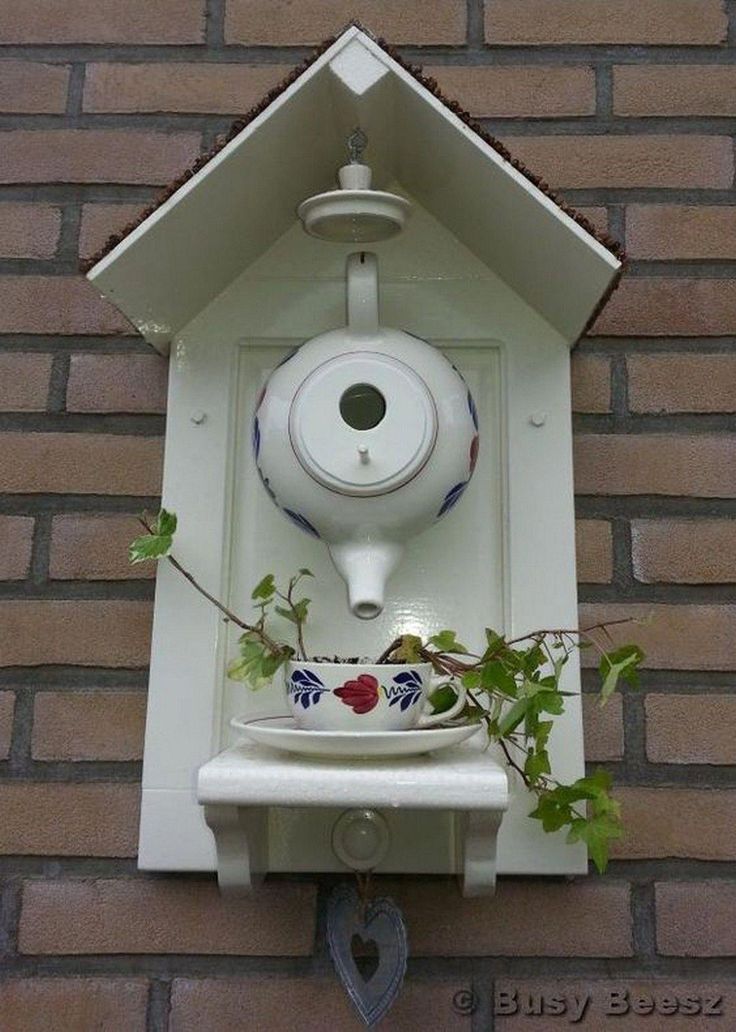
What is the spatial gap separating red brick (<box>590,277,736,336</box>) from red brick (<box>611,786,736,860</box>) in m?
0.49

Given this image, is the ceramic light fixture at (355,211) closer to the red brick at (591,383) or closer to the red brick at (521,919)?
the red brick at (591,383)

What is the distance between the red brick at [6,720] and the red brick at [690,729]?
2.15 feet

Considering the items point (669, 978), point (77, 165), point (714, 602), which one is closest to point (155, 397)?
point (77, 165)

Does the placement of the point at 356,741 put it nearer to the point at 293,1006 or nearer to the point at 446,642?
the point at 446,642

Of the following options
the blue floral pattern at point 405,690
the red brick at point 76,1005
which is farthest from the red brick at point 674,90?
the red brick at point 76,1005

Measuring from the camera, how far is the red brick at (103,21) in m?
1.23

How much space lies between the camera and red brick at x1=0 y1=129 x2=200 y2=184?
1.19 metres

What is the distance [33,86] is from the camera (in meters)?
1.21

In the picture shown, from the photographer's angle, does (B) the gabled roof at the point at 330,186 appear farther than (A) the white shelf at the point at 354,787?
Yes

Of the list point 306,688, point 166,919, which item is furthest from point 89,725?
point 306,688

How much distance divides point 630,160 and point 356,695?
73 centimetres

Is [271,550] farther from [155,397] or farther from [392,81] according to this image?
[392,81]

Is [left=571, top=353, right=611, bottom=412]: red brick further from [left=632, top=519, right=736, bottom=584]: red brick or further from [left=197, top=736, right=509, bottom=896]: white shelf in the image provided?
[left=197, top=736, right=509, bottom=896]: white shelf

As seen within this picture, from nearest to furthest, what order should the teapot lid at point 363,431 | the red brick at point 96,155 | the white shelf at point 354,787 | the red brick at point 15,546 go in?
the white shelf at point 354,787 → the teapot lid at point 363,431 → the red brick at point 15,546 → the red brick at point 96,155
